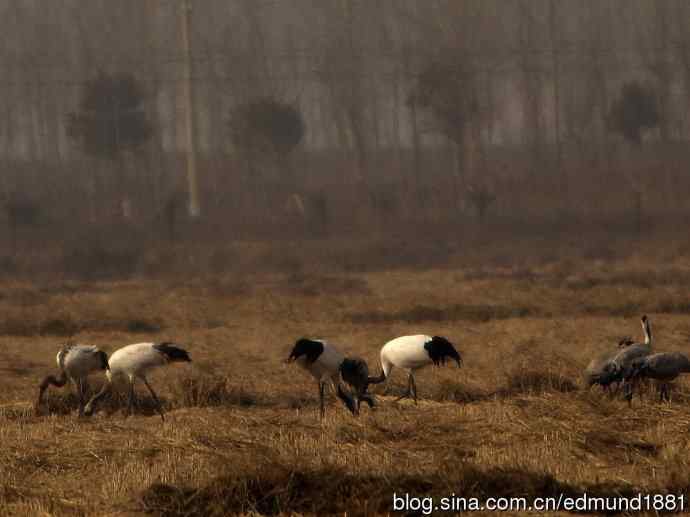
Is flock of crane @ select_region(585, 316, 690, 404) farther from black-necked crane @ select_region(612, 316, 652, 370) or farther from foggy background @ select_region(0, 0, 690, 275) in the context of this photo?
foggy background @ select_region(0, 0, 690, 275)

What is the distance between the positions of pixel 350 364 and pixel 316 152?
59.9 metres

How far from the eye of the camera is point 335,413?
1170cm

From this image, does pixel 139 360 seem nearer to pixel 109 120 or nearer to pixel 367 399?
pixel 367 399

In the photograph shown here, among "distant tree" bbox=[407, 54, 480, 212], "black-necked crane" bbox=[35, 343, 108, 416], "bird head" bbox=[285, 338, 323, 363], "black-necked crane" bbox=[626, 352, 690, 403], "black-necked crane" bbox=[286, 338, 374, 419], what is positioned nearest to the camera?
"black-necked crane" bbox=[626, 352, 690, 403]

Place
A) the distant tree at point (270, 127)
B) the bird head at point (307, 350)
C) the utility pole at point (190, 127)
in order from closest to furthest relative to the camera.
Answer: the bird head at point (307, 350) → the utility pole at point (190, 127) → the distant tree at point (270, 127)

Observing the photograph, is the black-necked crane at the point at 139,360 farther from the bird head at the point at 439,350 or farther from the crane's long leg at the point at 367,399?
the bird head at the point at 439,350

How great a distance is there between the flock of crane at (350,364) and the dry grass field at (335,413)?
0.22 metres

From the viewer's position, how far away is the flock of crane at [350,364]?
11.4m

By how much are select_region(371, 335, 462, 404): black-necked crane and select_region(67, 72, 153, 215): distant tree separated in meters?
36.7

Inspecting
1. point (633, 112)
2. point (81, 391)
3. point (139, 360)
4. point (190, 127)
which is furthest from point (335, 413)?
point (633, 112)

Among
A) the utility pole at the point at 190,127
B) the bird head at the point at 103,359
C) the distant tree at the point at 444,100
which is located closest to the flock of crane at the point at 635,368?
the bird head at the point at 103,359

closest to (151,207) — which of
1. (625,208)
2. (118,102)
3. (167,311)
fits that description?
(118,102)

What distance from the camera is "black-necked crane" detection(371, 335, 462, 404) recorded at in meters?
12.4

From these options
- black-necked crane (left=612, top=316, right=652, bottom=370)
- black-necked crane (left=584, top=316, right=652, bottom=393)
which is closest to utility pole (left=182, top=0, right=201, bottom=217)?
black-necked crane (left=584, top=316, right=652, bottom=393)
